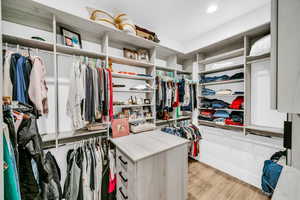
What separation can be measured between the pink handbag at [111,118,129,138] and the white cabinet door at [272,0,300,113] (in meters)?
1.58

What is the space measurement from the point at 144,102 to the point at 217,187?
1.83m

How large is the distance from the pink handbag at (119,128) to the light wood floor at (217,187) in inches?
52.0

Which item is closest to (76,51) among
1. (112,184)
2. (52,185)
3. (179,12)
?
(52,185)

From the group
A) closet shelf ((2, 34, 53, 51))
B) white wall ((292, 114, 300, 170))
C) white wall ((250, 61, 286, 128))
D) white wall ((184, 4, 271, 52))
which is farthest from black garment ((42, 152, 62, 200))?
white wall ((184, 4, 271, 52))

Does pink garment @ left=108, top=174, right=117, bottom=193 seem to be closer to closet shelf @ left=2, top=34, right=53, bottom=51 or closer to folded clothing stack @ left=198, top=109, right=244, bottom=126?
closet shelf @ left=2, top=34, right=53, bottom=51

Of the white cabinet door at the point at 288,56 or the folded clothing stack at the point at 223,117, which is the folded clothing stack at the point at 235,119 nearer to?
the folded clothing stack at the point at 223,117

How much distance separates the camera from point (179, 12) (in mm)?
1759

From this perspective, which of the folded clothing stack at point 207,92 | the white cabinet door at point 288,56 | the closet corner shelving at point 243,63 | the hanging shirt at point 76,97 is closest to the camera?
the white cabinet door at point 288,56

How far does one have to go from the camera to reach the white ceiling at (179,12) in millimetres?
1582

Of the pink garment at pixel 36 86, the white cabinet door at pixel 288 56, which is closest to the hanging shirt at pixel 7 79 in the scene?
the pink garment at pixel 36 86

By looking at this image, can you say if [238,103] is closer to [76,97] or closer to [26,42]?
[76,97]

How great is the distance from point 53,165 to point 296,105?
1893 millimetres

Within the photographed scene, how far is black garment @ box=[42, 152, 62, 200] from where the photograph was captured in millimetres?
996

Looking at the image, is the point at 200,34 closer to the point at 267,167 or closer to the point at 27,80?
the point at 267,167
